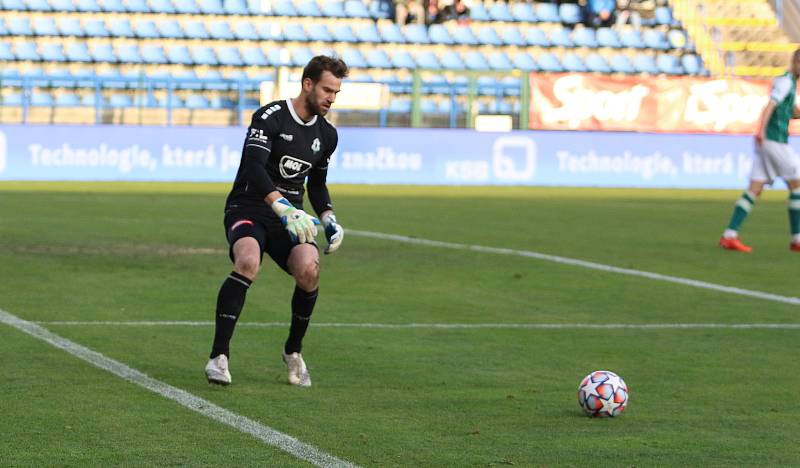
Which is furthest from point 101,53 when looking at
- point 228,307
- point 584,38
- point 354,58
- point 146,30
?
point 228,307

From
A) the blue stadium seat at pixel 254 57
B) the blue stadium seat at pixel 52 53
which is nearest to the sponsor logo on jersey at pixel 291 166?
the blue stadium seat at pixel 52 53

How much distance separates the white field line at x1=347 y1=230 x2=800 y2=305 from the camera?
12109 millimetres

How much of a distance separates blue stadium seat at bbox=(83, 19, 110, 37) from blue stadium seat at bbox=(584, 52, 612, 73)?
1136 cm

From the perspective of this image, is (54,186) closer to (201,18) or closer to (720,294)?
(201,18)

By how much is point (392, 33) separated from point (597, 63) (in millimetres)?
5284

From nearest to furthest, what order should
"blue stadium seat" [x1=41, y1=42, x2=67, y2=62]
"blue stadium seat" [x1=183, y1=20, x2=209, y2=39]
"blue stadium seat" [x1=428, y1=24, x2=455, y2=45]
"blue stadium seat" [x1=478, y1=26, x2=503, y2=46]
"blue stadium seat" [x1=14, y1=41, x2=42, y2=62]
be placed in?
"blue stadium seat" [x1=14, y1=41, x2=42, y2=62]
"blue stadium seat" [x1=41, y1=42, x2=67, y2=62]
"blue stadium seat" [x1=183, y1=20, x2=209, y2=39]
"blue stadium seat" [x1=428, y1=24, x2=455, y2=45]
"blue stadium seat" [x1=478, y1=26, x2=503, y2=46]

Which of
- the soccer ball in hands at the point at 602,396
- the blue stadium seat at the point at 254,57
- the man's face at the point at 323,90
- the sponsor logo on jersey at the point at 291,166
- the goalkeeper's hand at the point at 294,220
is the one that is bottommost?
the blue stadium seat at the point at 254,57

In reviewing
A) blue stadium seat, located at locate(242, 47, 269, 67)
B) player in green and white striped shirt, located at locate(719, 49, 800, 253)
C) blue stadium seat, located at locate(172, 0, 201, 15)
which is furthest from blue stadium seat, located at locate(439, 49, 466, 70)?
player in green and white striped shirt, located at locate(719, 49, 800, 253)

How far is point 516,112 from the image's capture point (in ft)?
105

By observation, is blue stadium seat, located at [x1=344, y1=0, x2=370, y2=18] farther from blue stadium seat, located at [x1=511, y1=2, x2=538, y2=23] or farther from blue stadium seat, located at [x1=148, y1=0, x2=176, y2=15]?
blue stadium seat, located at [x1=148, y1=0, x2=176, y2=15]

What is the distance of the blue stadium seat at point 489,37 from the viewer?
37.9m

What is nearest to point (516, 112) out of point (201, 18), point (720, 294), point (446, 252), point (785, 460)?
point (201, 18)

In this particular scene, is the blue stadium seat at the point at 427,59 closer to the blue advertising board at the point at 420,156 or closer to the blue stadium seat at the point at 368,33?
the blue stadium seat at the point at 368,33

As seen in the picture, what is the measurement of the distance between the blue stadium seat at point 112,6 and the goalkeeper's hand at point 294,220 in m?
28.9
